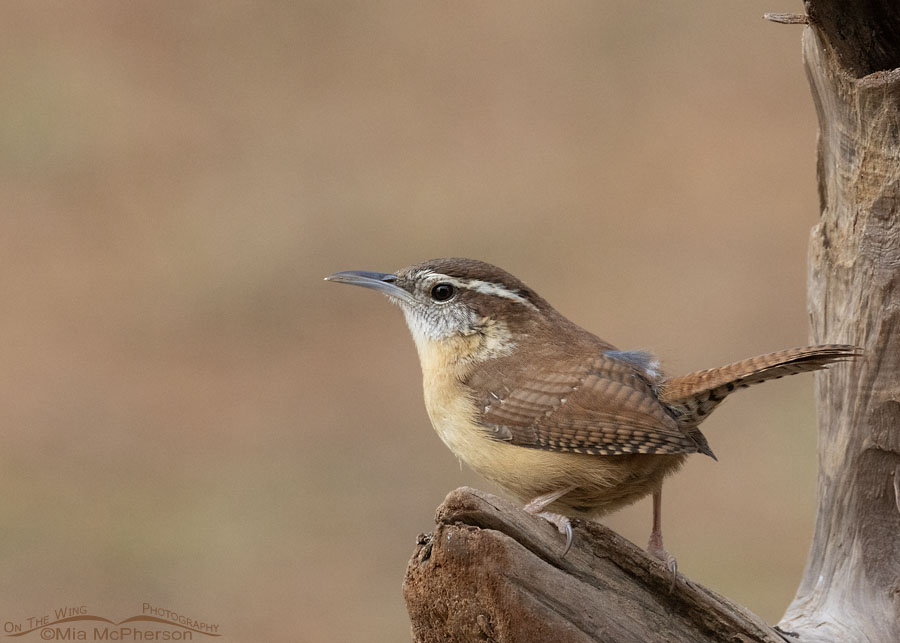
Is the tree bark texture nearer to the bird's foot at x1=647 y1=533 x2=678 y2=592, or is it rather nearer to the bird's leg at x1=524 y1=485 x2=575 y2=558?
the bird's foot at x1=647 y1=533 x2=678 y2=592

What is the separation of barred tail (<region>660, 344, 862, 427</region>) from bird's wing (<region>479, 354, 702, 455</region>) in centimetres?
7

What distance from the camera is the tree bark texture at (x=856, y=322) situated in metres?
3.89

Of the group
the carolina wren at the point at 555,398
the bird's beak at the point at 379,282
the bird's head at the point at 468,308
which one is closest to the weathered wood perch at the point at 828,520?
the carolina wren at the point at 555,398

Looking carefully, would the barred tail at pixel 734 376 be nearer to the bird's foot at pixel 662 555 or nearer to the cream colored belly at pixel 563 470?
the cream colored belly at pixel 563 470

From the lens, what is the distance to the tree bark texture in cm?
389

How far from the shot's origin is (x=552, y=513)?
4035mm

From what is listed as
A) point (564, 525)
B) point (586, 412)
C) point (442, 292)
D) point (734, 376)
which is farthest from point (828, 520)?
point (442, 292)

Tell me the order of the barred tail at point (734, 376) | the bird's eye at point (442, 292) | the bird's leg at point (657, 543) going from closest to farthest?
the barred tail at point (734, 376) < the bird's leg at point (657, 543) < the bird's eye at point (442, 292)

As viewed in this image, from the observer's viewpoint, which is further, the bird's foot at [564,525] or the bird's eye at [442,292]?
the bird's eye at [442,292]

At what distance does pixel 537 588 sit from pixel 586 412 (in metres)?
0.79

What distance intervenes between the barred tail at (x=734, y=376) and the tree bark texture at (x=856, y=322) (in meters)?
0.20

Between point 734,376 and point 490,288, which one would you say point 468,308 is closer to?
point 490,288

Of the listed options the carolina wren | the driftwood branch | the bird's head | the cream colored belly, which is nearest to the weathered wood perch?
the driftwood branch

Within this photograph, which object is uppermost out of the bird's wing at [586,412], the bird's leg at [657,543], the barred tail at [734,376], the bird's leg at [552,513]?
the barred tail at [734,376]
